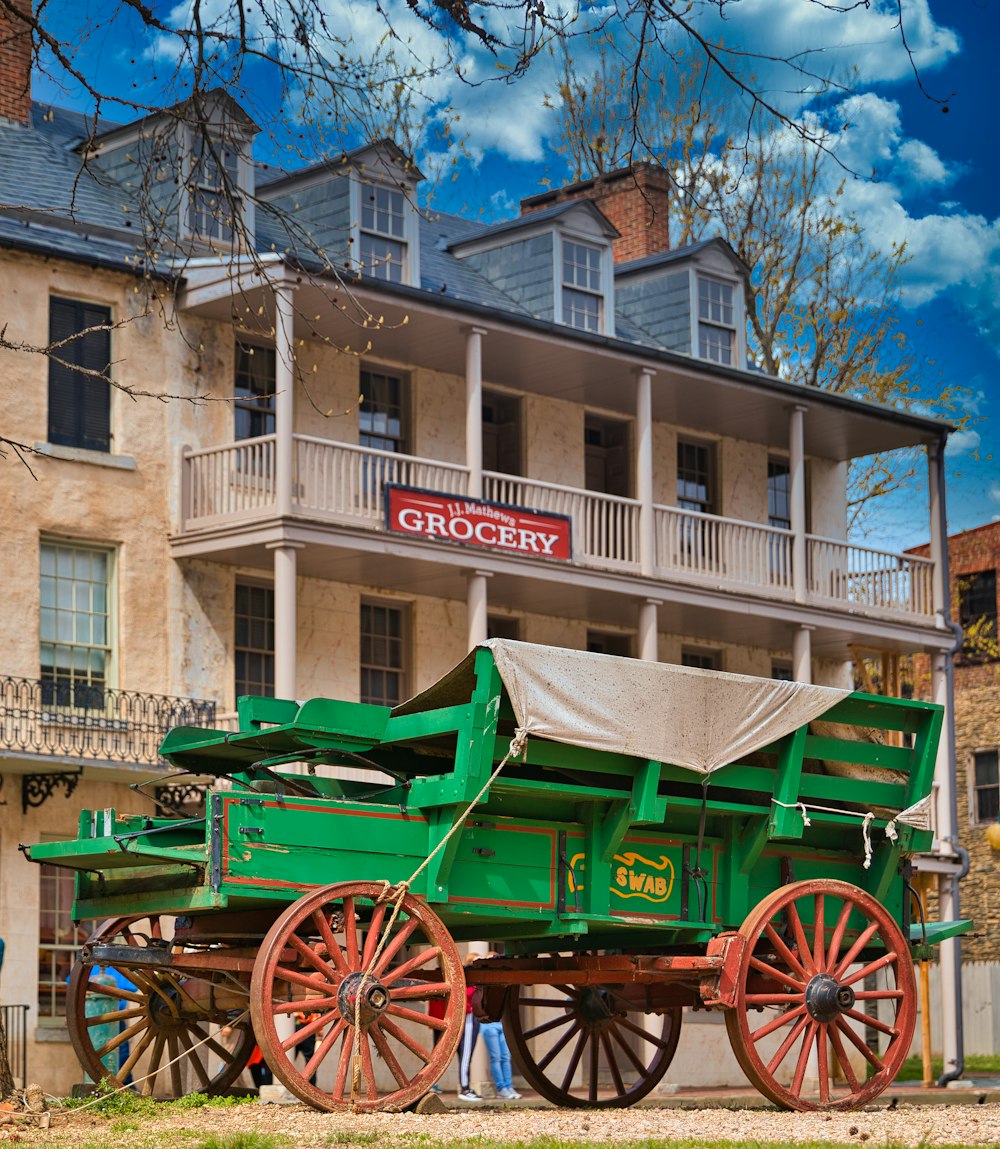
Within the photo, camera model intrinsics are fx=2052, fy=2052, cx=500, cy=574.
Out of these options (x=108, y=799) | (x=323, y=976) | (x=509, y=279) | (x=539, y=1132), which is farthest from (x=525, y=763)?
(x=509, y=279)

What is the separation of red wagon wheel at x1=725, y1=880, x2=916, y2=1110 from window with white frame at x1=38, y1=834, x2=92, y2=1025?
36.4ft

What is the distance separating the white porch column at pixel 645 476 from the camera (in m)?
26.7

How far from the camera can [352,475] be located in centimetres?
2433

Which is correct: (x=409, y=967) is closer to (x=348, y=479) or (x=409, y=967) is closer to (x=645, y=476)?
(x=348, y=479)

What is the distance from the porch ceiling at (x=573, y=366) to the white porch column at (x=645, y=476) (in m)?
0.37

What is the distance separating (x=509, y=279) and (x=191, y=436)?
6659mm

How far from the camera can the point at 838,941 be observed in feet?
41.5

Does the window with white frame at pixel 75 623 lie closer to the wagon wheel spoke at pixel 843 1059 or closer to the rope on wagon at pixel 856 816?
the rope on wagon at pixel 856 816

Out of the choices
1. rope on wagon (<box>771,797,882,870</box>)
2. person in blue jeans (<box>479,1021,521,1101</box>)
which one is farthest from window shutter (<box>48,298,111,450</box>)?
rope on wagon (<box>771,797,882,870</box>)

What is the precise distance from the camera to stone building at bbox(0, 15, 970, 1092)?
74.4 ft

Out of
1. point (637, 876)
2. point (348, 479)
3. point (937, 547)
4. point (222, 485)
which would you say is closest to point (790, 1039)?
point (637, 876)

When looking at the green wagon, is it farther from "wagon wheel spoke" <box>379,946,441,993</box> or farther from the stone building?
the stone building

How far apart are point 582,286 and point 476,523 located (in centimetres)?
518

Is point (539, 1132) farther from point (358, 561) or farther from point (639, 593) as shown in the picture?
point (639, 593)
